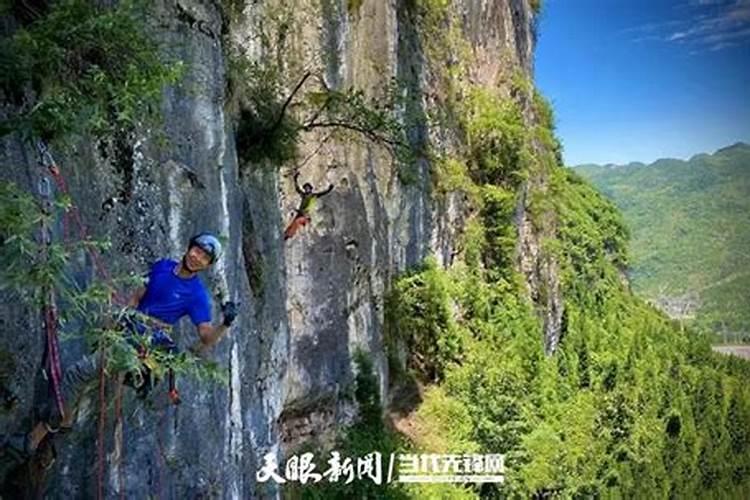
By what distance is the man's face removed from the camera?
4418mm

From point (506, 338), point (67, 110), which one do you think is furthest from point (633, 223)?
point (67, 110)

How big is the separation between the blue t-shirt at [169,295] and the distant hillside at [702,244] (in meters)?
83.3

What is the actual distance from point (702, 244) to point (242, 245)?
342 ft

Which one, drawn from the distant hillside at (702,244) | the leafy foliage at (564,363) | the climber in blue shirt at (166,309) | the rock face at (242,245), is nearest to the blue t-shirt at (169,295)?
the climber in blue shirt at (166,309)

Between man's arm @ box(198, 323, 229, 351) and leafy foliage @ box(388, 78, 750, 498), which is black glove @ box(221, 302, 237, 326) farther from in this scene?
leafy foliage @ box(388, 78, 750, 498)

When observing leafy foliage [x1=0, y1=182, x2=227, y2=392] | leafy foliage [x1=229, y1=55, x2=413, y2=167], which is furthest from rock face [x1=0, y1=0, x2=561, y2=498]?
leafy foliage [x1=0, y1=182, x2=227, y2=392]

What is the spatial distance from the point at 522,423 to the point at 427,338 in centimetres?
330

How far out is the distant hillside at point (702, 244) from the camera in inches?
3735

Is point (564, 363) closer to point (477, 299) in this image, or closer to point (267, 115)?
point (477, 299)

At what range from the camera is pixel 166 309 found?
4.61m

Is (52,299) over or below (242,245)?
below

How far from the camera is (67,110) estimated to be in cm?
410

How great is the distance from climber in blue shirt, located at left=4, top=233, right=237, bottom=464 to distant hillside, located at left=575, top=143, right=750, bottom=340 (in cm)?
8326

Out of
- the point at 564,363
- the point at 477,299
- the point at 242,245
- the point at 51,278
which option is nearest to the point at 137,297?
the point at 51,278
